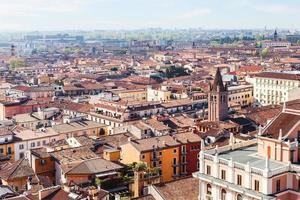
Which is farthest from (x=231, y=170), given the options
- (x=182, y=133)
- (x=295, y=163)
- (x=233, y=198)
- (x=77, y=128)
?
(x=77, y=128)

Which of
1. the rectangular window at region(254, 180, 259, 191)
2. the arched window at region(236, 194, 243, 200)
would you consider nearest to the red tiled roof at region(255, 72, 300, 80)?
the arched window at region(236, 194, 243, 200)

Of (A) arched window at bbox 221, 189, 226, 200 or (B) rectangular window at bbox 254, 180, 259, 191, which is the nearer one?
(B) rectangular window at bbox 254, 180, 259, 191

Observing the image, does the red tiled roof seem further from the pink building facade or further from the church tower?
the pink building facade

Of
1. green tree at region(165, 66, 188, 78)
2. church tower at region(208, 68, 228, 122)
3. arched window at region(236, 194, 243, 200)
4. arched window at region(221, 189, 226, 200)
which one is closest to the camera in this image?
arched window at region(236, 194, 243, 200)

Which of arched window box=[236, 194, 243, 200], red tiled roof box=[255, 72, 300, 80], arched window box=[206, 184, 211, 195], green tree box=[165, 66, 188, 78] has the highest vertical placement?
red tiled roof box=[255, 72, 300, 80]

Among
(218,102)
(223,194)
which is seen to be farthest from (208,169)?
(218,102)

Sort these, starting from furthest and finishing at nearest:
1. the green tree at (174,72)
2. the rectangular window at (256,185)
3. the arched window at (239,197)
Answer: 1. the green tree at (174,72)
2. the arched window at (239,197)
3. the rectangular window at (256,185)

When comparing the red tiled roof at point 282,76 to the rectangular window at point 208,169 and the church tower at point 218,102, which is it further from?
the rectangular window at point 208,169

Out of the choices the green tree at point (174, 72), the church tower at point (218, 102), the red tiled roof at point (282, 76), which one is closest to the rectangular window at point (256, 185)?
the church tower at point (218, 102)

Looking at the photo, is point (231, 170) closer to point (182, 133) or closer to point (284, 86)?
point (182, 133)
